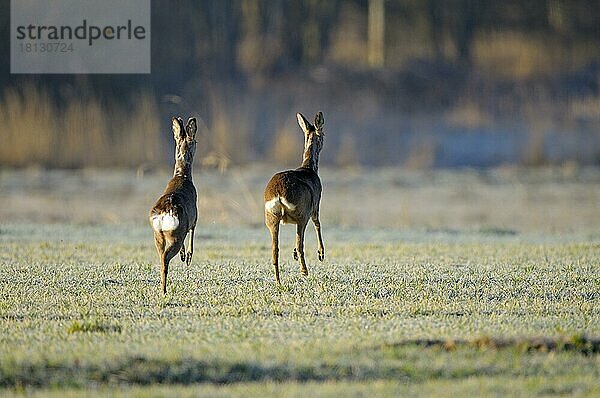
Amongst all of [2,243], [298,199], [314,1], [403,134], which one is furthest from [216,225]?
[314,1]

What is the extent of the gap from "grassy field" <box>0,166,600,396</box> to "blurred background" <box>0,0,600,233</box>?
4235 mm

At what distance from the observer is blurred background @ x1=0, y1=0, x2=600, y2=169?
85.8 ft

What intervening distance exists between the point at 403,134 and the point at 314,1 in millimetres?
5187

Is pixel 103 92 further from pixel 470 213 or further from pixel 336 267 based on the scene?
pixel 336 267

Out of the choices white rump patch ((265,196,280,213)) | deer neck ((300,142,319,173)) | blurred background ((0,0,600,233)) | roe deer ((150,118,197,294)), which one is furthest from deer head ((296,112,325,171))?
blurred background ((0,0,600,233))

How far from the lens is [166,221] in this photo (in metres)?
10.4

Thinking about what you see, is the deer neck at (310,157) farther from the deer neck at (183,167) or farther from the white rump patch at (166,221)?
the white rump patch at (166,221)

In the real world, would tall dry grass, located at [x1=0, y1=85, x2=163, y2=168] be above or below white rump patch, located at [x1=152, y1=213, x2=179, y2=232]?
above

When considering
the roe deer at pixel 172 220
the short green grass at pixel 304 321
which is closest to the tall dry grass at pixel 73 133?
the short green grass at pixel 304 321

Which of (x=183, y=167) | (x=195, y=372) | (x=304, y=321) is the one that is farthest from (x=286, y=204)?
(x=195, y=372)

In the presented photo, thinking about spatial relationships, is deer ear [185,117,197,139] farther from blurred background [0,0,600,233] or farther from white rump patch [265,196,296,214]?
blurred background [0,0,600,233]

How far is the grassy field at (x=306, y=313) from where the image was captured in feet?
24.0

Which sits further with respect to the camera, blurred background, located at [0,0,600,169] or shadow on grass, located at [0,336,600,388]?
blurred background, located at [0,0,600,169]

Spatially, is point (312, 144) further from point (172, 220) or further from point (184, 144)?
point (172, 220)
